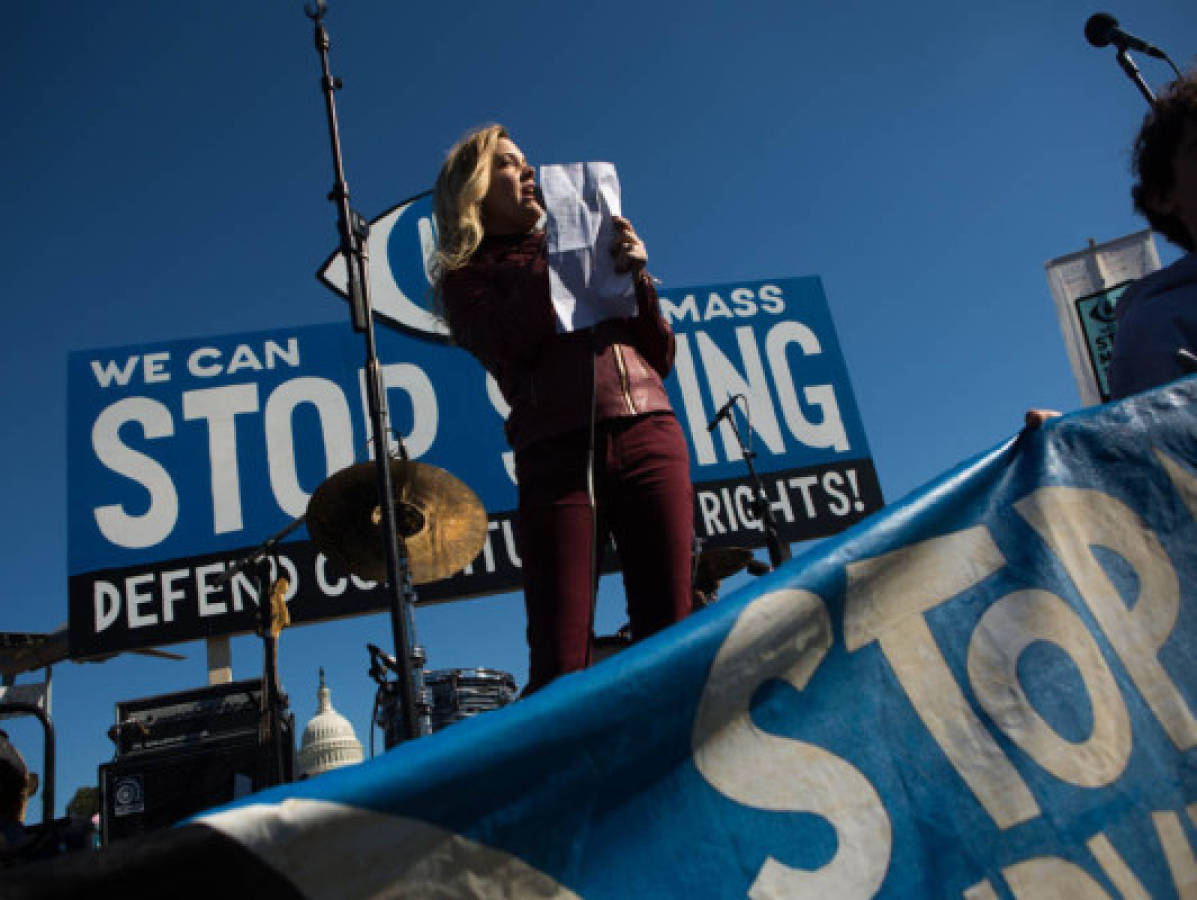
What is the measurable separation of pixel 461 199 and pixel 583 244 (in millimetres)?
356

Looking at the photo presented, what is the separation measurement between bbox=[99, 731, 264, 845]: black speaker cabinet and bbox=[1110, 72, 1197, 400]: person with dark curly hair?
544 cm

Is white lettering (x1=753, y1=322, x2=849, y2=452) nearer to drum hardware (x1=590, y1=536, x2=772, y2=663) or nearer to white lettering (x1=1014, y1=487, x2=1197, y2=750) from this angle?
drum hardware (x1=590, y1=536, x2=772, y2=663)

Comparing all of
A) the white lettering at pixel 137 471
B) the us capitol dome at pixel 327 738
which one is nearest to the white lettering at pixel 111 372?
the white lettering at pixel 137 471

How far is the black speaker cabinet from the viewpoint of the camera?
5344 millimetres

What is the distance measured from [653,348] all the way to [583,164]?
1.37 ft

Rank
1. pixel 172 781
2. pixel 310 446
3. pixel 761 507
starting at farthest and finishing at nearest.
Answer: pixel 310 446, pixel 761 507, pixel 172 781

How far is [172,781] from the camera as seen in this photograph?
550 centimetres

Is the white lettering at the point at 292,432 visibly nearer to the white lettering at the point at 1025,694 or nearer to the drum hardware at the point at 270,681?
the drum hardware at the point at 270,681

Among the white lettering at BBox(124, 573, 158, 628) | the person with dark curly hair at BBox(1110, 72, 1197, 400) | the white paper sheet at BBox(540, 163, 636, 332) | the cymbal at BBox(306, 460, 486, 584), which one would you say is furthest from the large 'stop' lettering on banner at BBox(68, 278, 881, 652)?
the person with dark curly hair at BBox(1110, 72, 1197, 400)

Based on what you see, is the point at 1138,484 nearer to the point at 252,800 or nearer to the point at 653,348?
the point at 653,348

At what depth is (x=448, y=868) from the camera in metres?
0.89

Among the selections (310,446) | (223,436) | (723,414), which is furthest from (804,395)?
(223,436)

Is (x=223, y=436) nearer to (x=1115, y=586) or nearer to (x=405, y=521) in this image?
(x=405, y=521)

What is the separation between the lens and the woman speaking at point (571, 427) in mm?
1595
